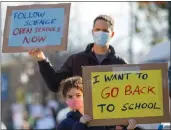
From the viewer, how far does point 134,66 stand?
6.63 meters

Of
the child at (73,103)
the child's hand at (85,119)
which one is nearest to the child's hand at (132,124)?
the child at (73,103)

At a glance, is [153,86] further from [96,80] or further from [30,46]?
[30,46]

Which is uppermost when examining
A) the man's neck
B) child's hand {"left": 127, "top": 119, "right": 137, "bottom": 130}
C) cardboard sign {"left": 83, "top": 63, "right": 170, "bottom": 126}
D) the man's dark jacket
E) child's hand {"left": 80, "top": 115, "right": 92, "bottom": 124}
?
the man's neck

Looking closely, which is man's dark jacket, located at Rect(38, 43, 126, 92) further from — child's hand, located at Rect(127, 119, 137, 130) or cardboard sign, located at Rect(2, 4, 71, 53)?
child's hand, located at Rect(127, 119, 137, 130)

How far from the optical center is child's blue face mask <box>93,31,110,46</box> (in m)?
6.86

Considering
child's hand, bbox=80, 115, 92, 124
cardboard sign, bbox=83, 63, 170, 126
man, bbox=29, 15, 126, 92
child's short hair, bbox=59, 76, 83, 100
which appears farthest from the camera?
man, bbox=29, 15, 126, 92

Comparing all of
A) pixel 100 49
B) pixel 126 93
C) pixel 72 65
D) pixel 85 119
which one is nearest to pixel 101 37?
pixel 100 49

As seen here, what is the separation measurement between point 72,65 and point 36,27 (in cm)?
46

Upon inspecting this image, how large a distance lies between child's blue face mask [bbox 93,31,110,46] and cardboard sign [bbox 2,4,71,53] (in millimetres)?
256

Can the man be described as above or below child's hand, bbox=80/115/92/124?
above

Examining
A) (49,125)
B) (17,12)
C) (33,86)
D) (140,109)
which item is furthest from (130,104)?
(33,86)

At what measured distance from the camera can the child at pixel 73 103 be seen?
6.62 m

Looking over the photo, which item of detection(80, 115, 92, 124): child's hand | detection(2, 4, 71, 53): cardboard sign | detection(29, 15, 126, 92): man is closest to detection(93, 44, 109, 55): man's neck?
detection(29, 15, 126, 92): man

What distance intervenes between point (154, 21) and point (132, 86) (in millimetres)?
23168
